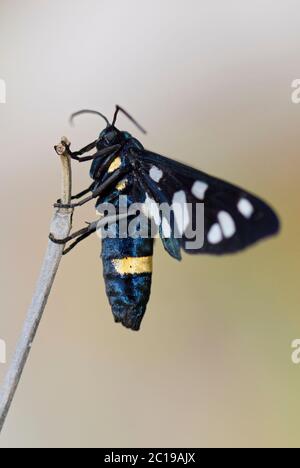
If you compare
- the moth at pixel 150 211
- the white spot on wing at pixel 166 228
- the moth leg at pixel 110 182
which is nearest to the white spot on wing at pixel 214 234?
the moth at pixel 150 211

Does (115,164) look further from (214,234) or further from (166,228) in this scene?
(214,234)

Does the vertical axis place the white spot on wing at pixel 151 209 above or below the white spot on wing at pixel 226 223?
above

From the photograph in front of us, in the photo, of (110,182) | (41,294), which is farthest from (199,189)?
(41,294)

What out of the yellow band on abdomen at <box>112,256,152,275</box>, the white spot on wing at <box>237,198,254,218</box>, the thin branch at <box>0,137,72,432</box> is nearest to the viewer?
the thin branch at <box>0,137,72,432</box>

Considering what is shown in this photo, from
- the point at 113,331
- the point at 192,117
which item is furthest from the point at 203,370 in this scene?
the point at 192,117

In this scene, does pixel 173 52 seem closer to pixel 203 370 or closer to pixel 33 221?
pixel 33 221

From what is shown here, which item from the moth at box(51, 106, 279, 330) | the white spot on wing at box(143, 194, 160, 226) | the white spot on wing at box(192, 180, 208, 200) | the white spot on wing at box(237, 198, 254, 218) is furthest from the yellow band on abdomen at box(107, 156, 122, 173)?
the white spot on wing at box(237, 198, 254, 218)

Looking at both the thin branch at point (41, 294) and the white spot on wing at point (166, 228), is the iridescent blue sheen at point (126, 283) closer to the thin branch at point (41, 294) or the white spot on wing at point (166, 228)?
the white spot on wing at point (166, 228)

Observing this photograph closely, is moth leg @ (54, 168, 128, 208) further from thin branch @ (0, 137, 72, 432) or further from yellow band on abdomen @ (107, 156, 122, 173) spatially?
thin branch @ (0, 137, 72, 432)
